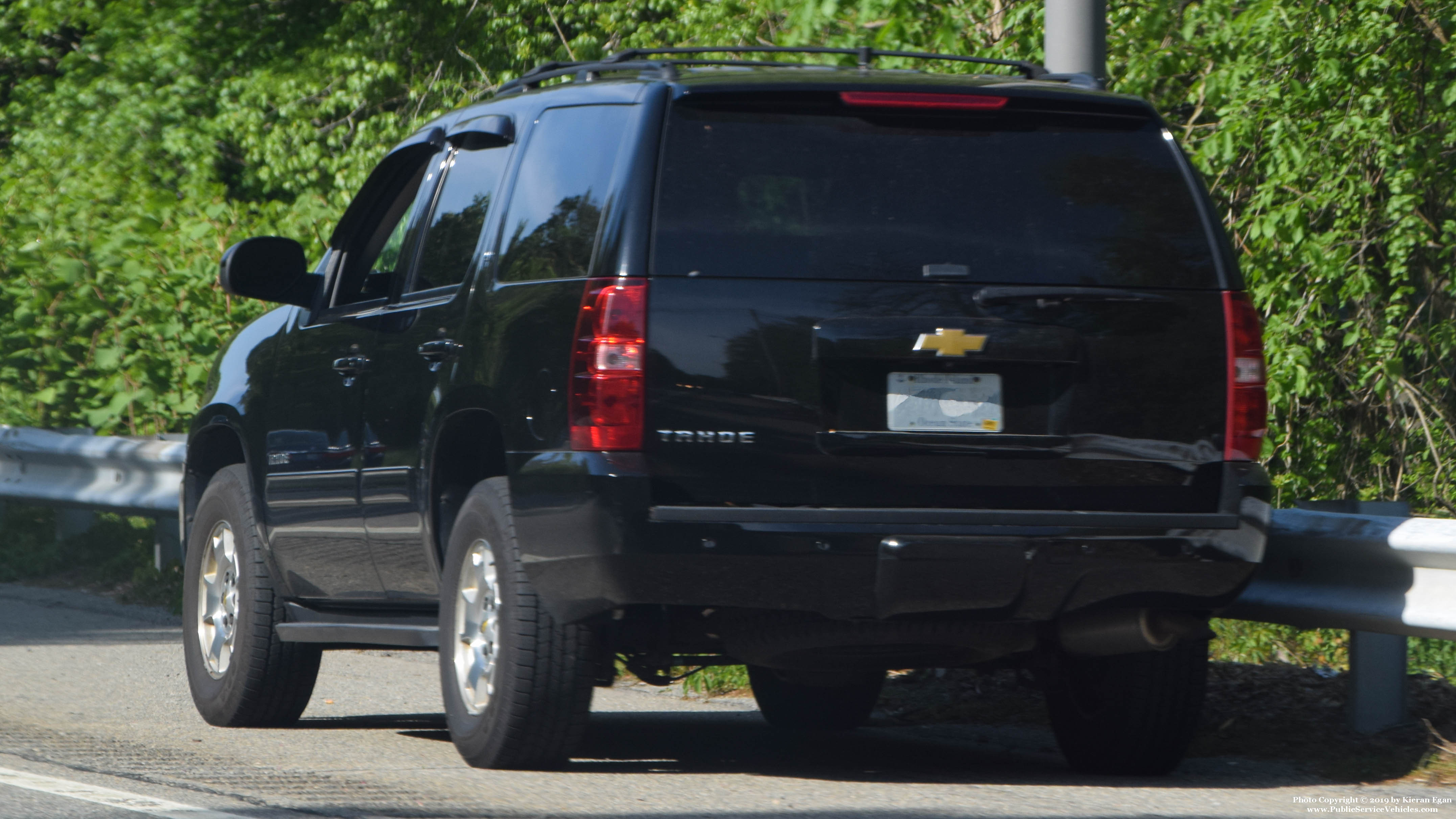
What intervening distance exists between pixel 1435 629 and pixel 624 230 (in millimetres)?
2387

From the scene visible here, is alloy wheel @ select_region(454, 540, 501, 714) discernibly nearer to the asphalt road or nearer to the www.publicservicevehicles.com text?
the asphalt road

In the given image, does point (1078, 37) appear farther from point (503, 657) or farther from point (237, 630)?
point (237, 630)

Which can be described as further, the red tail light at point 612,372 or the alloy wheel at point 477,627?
the alloy wheel at point 477,627

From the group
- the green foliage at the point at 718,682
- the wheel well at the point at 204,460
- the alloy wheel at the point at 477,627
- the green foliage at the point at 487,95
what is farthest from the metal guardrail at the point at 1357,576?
the wheel well at the point at 204,460

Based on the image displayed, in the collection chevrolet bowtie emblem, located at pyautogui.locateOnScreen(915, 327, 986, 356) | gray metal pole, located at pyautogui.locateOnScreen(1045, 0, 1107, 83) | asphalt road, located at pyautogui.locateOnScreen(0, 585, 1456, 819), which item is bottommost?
asphalt road, located at pyautogui.locateOnScreen(0, 585, 1456, 819)

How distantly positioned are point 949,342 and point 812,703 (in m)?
2.23

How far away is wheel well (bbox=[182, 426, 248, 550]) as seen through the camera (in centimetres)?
740

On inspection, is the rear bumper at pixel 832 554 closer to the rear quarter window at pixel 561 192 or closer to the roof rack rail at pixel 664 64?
the rear quarter window at pixel 561 192

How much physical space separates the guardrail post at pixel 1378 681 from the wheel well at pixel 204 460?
374 cm

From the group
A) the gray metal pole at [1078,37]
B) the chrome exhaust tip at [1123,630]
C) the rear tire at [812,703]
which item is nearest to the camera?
the chrome exhaust tip at [1123,630]

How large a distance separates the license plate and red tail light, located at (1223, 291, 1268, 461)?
0.64m

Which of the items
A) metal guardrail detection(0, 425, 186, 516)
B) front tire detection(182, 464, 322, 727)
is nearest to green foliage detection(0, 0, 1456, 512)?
metal guardrail detection(0, 425, 186, 516)

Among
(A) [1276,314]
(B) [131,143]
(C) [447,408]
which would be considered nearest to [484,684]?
(C) [447,408]

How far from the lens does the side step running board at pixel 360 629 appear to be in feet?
20.0
